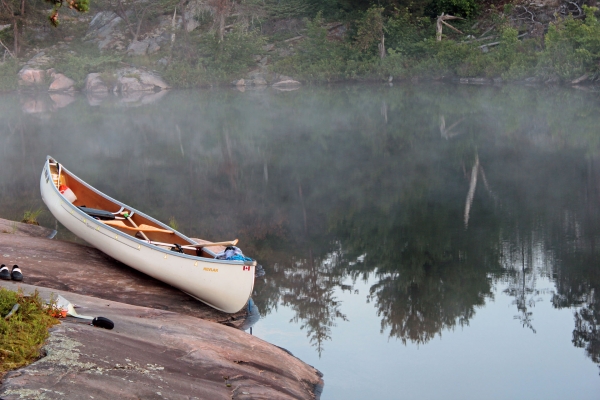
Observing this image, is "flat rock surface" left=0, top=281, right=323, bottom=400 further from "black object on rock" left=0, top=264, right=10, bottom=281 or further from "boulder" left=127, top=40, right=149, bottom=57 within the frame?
"boulder" left=127, top=40, right=149, bottom=57

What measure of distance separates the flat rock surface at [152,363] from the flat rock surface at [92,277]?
0.90 m

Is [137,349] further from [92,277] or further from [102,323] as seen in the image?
[92,277]

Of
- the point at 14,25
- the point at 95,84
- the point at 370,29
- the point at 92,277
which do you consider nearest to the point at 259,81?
the point at 370,29

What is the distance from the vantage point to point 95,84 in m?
54.7

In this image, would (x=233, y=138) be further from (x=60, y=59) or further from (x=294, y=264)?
(x=60, y=59)

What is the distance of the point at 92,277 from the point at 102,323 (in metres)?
3.33

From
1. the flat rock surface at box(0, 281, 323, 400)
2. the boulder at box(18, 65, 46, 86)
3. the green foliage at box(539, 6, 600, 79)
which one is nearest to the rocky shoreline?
the flat rock surface at box(0, 281, 323, 400)

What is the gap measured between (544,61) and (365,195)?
29.2 metres

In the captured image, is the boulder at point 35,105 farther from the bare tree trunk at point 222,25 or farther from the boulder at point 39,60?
the bare tree trunk at point 222,25

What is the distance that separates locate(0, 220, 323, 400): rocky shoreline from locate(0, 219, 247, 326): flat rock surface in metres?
0.02

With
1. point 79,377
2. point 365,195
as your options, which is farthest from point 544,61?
point 79,377

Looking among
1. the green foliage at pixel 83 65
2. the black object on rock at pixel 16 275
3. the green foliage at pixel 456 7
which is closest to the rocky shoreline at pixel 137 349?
the black object on rock at pixel 16 275

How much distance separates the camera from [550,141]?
27312mm

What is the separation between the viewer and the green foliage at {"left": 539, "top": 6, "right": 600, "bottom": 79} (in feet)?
139
